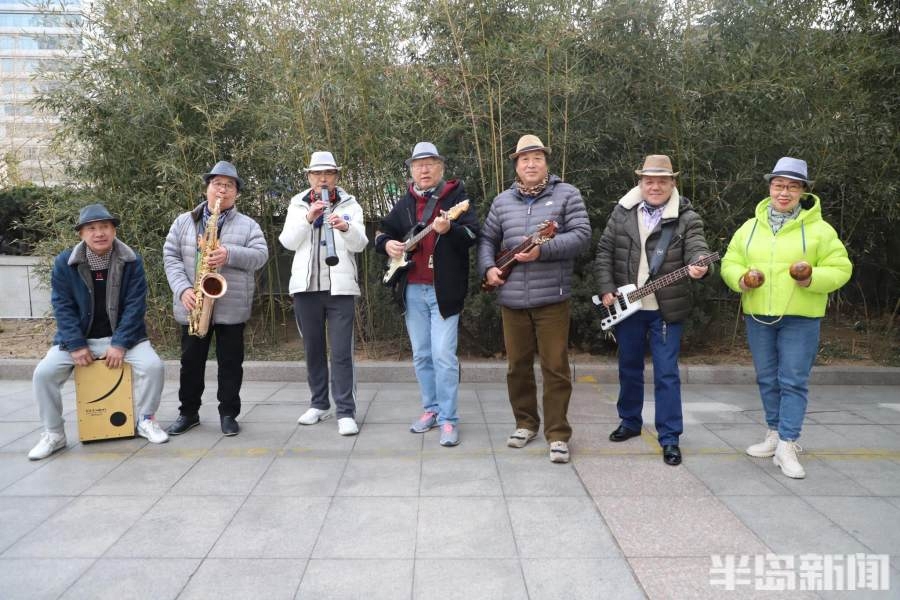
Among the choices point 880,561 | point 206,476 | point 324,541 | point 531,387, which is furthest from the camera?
point 531,387

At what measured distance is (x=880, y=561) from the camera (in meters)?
2.28

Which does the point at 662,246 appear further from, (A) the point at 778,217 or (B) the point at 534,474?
(B) the point at 534,474

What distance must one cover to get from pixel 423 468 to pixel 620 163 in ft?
9.78

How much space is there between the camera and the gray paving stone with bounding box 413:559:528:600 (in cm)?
208

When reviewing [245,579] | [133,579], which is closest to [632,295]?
[245,579]

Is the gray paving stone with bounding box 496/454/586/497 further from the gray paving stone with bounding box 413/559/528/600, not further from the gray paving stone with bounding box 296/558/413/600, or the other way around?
the gray paving stone with bounding box 296/558/413/600

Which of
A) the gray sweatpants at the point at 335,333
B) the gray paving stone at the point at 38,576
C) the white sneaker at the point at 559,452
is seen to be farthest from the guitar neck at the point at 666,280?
the gray paving stone at the point at 38,576

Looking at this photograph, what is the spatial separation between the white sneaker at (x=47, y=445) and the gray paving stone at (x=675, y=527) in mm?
2772

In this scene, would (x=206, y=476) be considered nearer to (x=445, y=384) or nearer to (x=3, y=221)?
(x=445, y=384)

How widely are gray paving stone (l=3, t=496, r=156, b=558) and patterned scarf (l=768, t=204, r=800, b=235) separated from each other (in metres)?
3.12

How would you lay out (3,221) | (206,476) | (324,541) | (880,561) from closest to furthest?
1. (880,561)
2. (324,541)
3. (206,476)
4. (3,221)

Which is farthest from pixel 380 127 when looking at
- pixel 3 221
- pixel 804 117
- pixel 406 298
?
pixel 3 221

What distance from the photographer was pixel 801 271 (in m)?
2.95

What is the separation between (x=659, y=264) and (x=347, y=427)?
192cm
